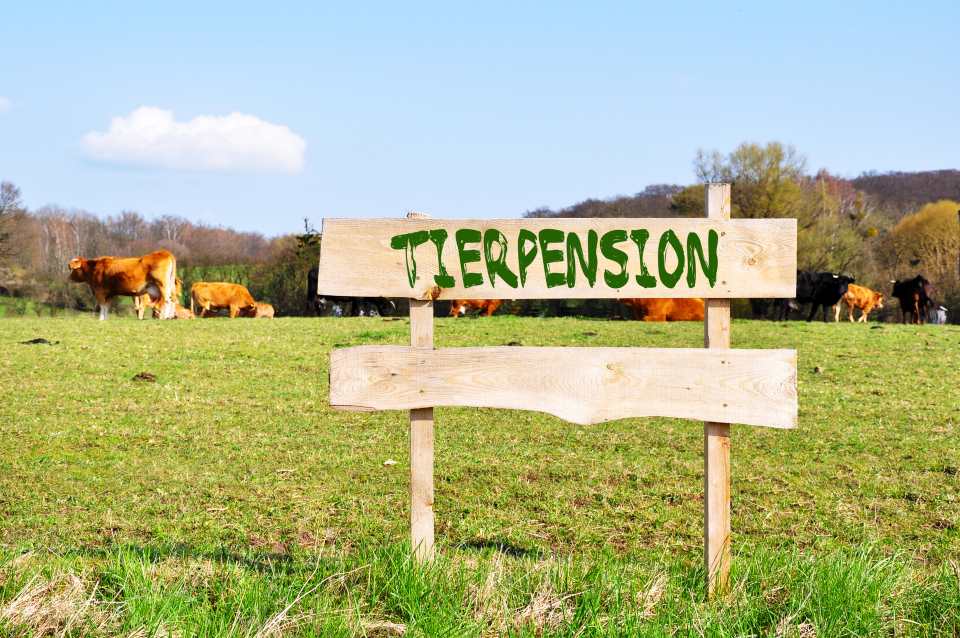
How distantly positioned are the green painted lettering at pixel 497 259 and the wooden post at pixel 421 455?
0.38 metres

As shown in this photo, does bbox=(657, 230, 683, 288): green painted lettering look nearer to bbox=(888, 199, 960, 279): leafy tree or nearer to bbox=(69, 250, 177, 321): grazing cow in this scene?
bbox=(69, 250, 177, 321): grazing cow

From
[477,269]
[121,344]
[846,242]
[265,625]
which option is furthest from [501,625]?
[846,242]

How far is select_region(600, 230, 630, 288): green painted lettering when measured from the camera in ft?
16.3

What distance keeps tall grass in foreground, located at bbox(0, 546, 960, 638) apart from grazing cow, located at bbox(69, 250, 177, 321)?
24845 mm

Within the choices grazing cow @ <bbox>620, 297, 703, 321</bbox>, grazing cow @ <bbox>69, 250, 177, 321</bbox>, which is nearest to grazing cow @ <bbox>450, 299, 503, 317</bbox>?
grazing cow @ <bbox>620, 297, 703, 321</bbox>

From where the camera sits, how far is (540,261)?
498cm

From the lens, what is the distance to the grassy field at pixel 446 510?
427 cm

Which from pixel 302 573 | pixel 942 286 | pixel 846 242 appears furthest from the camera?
pixel 846 242

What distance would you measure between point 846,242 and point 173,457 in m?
58.6

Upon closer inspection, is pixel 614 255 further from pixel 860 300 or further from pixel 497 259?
pixel 860 300

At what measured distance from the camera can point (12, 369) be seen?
47.0ft

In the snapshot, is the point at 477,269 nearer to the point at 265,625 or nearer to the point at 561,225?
the point at 561,225

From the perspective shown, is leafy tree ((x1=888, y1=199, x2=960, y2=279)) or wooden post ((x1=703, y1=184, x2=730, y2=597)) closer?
wooden post ((x1=703, y1=184, x2=730, y2=597))

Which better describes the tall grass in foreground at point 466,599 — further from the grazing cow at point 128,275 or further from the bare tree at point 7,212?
the bare tree at point 7,212
